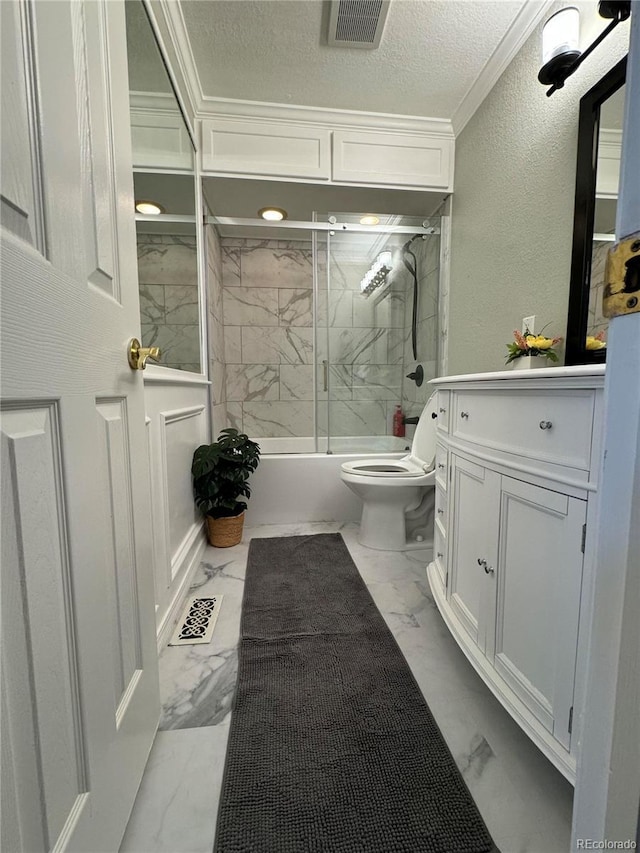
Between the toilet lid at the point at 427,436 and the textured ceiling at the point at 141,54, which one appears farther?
the toilet lid at the point at 427,436

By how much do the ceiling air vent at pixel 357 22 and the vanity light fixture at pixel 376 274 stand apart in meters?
1.12

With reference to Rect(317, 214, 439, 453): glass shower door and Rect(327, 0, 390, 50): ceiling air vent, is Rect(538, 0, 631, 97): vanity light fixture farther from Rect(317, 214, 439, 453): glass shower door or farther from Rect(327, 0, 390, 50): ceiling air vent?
Rect(317, 214, 439, 453): glass shower door

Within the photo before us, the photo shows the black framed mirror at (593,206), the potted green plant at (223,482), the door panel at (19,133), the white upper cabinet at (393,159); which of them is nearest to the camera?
the door panel at (19,133)

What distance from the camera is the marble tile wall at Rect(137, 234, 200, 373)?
1.45m

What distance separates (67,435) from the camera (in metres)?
0.50

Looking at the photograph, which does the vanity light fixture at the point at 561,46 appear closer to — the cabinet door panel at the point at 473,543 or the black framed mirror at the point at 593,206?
the black framed mirror at the point at 593,206

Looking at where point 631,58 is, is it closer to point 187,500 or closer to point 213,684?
point 213,684

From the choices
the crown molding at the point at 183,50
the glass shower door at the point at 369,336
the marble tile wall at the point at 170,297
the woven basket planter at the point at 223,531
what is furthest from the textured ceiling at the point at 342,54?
the woven basket planter at the point at 223,531

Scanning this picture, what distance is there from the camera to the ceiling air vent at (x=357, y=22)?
1.40 m

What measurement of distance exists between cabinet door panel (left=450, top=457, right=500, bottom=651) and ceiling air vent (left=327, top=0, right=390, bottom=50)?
5.83ft

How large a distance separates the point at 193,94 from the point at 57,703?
8.10 ft

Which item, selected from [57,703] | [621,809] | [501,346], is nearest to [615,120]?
[501,346]

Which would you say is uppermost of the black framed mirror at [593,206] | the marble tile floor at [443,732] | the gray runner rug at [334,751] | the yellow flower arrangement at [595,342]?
the black framed mirror at [593,206]

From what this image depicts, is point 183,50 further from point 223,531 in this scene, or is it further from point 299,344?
point 223,531
